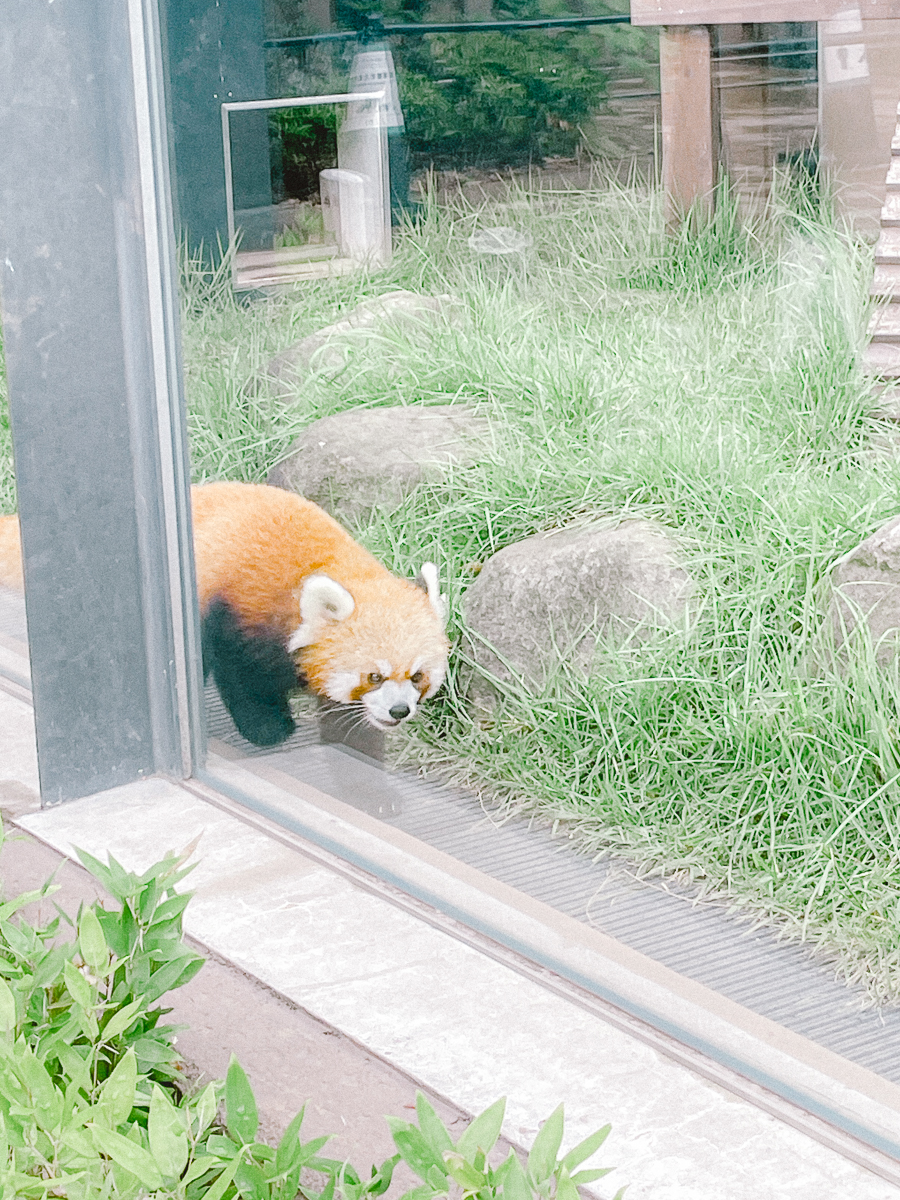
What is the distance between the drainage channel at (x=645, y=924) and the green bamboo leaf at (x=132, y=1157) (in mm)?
993

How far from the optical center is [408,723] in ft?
9.50

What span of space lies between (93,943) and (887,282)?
1.39 metres

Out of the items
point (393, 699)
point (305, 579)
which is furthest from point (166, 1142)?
point (305, 579)

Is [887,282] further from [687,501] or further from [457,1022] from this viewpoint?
[457,1022]

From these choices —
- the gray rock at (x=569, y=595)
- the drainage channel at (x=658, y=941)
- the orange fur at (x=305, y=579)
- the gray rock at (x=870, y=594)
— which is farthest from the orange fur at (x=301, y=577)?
the gray rock at (x=870, y=594)

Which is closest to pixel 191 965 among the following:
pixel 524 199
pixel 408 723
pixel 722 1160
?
pixel 722 1160

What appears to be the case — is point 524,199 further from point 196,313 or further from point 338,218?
point 196,313

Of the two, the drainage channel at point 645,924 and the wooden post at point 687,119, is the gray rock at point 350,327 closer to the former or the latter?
the wooden post at point 687,119

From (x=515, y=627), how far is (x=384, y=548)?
0.31 metres

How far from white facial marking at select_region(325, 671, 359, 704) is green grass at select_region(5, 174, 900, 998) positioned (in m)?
0.15

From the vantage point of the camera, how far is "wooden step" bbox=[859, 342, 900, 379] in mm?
2076

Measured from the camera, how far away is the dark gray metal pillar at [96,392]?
283 centimetres

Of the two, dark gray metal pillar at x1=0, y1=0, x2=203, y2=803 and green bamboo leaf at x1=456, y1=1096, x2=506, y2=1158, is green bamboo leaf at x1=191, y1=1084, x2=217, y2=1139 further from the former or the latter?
dark gray metal pillar at x1=0, y1=0, x2=203, y2=803

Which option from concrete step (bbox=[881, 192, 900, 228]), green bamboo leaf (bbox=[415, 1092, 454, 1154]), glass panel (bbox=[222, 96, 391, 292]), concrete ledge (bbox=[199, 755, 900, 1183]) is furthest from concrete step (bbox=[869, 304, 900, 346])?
green bamboo leaf (bbox=[415, 1092, 454, 1154])
